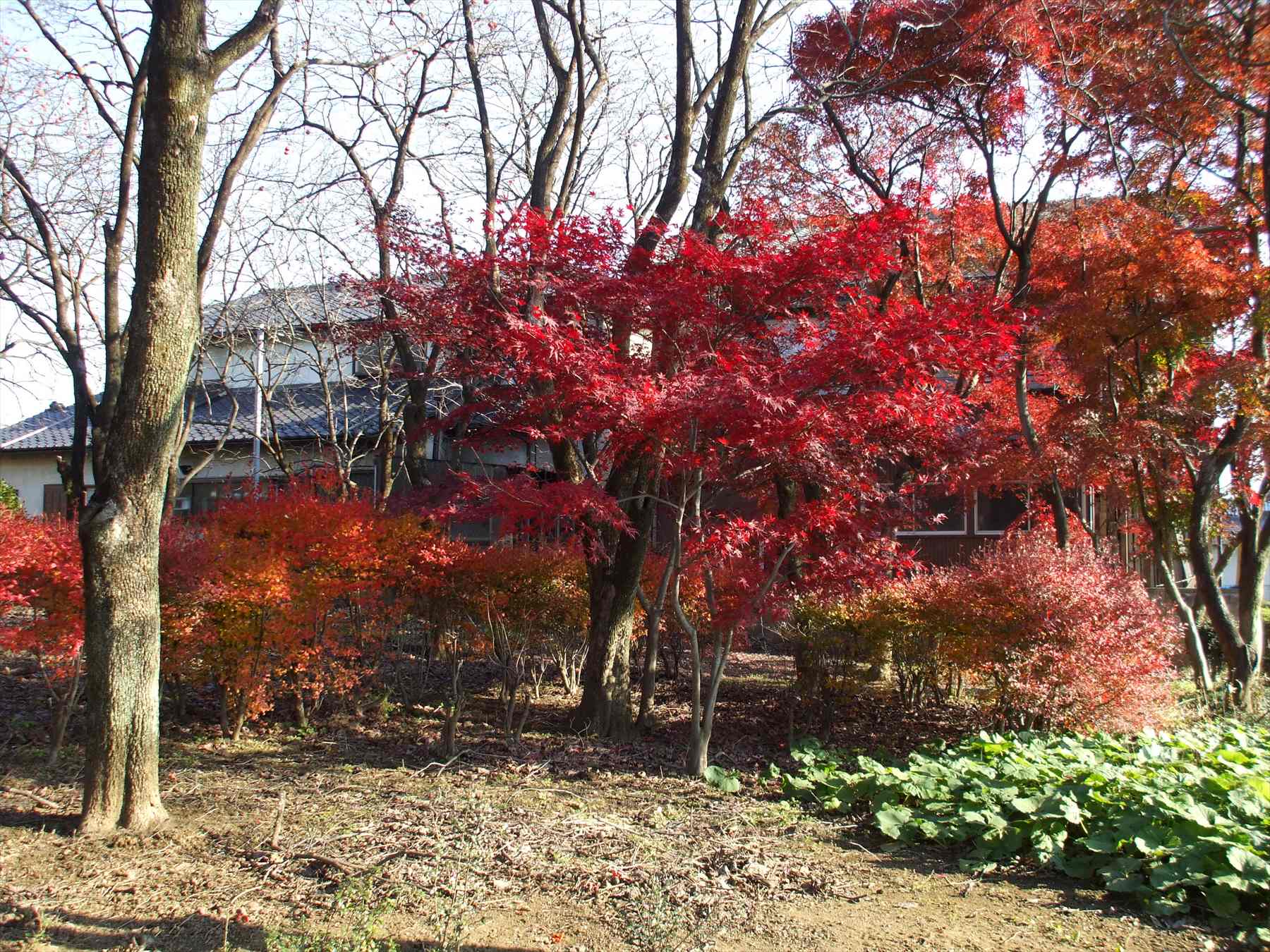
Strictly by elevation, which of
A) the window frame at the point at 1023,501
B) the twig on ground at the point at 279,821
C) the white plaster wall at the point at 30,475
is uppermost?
the white plaster wall at the point at 30,475

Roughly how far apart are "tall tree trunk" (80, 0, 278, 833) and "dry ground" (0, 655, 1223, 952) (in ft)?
1.35

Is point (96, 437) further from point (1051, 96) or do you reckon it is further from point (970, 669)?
Answer: point (1051, 96)

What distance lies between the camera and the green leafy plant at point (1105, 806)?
4039 millimetres

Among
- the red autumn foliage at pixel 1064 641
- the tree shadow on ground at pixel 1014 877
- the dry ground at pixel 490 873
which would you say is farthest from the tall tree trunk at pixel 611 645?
the tree shadow on ground at pixel 1014 877

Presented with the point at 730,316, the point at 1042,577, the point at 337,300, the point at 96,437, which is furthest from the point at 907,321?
the point at 337,300

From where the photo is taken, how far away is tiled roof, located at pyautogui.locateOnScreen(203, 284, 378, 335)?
1257cm

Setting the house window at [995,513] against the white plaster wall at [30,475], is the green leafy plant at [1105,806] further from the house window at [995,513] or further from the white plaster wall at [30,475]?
the white plaster wall at [30,475]

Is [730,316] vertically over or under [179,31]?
under

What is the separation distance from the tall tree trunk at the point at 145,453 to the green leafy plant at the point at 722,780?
3439 millimetres

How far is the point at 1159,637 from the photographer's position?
7168 mm

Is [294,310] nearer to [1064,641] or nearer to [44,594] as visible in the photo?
[44,594]

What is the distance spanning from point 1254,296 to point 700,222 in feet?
17.3

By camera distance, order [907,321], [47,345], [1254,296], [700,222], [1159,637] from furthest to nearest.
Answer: [47,345], [1254,296], [700,222], [1159,637], [907,321]

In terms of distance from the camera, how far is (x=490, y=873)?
14.9ft
